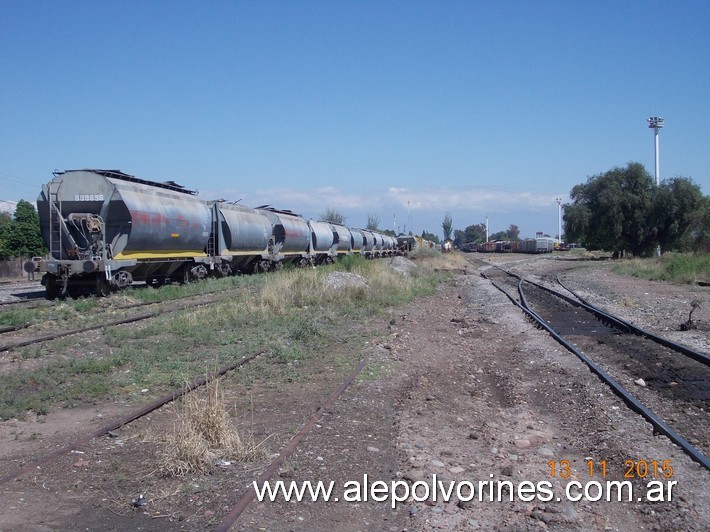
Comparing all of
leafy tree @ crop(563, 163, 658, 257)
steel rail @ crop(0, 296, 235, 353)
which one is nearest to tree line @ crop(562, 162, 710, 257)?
leafy tree @ crop(563, 163, 658, 257)

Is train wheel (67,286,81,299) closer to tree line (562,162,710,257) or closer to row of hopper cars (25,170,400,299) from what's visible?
row of hopper cars (25,170,400,299)

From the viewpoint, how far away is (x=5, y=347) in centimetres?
1066

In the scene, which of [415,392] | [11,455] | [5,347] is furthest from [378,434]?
[5,347]

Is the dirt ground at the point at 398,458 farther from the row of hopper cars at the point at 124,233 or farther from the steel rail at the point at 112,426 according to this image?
the row of hopper cars at the point at 124,233

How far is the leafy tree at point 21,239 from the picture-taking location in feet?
136

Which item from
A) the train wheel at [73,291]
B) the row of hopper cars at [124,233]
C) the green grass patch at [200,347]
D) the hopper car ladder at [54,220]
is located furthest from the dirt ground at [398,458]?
the train wheel at [73,291]

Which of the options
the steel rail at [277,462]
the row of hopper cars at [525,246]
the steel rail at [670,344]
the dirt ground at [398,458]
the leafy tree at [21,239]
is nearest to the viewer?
the steel rail at [277,462]

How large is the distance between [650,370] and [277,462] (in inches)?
283

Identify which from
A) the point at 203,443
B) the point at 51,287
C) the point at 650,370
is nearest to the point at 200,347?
the point at 203,443

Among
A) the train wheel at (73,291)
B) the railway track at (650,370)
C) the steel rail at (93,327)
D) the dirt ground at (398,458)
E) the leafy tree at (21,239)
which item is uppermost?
the leafy tree at (21,239)

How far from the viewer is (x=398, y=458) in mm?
5652

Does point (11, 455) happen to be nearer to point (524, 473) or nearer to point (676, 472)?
point (524, 473)

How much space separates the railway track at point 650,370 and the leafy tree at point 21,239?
35.9m

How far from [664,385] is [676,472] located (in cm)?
392
